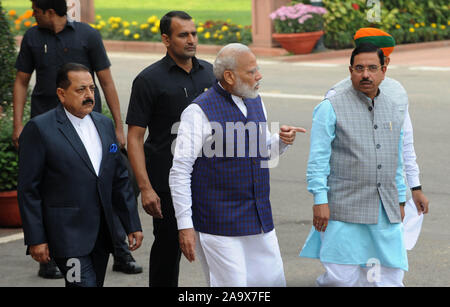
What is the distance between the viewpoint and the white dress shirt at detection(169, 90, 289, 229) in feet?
18.1

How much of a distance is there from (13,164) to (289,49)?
53.7ft

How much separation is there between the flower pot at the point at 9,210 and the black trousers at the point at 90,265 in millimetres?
3422

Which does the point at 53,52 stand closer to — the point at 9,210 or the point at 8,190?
the point at 8,190

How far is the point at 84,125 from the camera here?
5.77m

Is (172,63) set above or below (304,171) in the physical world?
above

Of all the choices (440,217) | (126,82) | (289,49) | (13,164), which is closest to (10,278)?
(13,164)

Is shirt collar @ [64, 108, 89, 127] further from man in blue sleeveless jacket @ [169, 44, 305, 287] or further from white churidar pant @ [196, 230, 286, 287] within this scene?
white churidar pant @ [196, 230, 286, 287]

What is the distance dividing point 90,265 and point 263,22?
2042 centimetres

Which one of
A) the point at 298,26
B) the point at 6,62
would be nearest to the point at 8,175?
the point at 6,62

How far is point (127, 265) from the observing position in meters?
7.72

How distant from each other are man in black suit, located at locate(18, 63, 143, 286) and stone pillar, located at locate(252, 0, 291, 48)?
2002 centimetres

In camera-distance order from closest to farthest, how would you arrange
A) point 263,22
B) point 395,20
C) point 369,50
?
point 369,50, point 263,22, point 395,20

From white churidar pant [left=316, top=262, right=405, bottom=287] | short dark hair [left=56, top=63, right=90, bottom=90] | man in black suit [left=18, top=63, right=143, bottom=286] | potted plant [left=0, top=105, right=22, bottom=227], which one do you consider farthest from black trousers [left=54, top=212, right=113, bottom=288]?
potted plant [left=0, top=105, right=22, bottom=227]

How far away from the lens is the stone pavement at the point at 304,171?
303 inches
